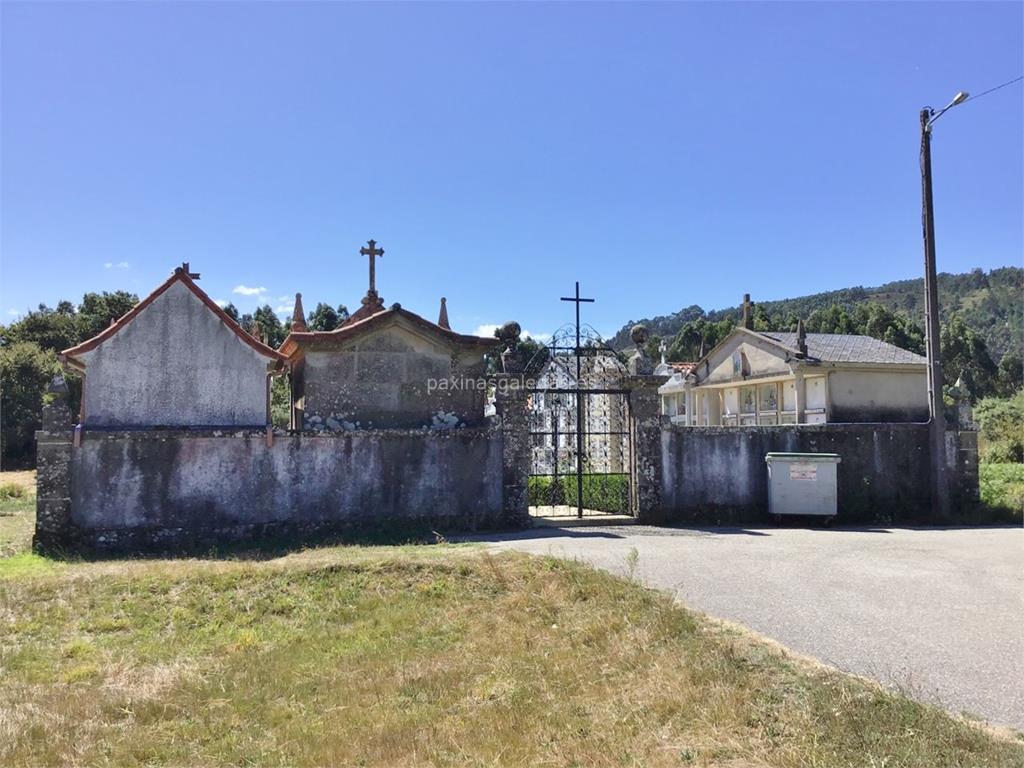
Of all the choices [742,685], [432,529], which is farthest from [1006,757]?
[432,529]

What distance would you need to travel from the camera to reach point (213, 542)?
12031 mm

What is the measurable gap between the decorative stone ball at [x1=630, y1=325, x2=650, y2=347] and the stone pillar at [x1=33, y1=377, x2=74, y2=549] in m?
10.2

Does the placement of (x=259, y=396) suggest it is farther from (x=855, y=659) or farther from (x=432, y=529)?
(x=855, y=659)

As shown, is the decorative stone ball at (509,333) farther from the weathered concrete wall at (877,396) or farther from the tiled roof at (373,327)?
the weathered concrete wall at (877,396)

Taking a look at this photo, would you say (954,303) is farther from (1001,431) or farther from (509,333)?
(509,333)

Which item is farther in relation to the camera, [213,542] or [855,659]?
[213,542]

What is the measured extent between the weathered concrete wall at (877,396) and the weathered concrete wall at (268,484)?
1397 centimetres

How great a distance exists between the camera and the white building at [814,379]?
23047 mm

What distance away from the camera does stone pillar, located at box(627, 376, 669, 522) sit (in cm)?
1430

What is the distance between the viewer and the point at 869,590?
8242mm

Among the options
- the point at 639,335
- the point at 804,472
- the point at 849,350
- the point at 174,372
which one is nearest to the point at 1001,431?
the point at 849,350

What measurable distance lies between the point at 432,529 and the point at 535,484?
5.04 metres

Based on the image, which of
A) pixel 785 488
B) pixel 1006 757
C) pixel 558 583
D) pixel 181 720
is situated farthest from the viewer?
pixel 785 488

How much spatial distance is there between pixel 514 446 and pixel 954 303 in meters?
117
